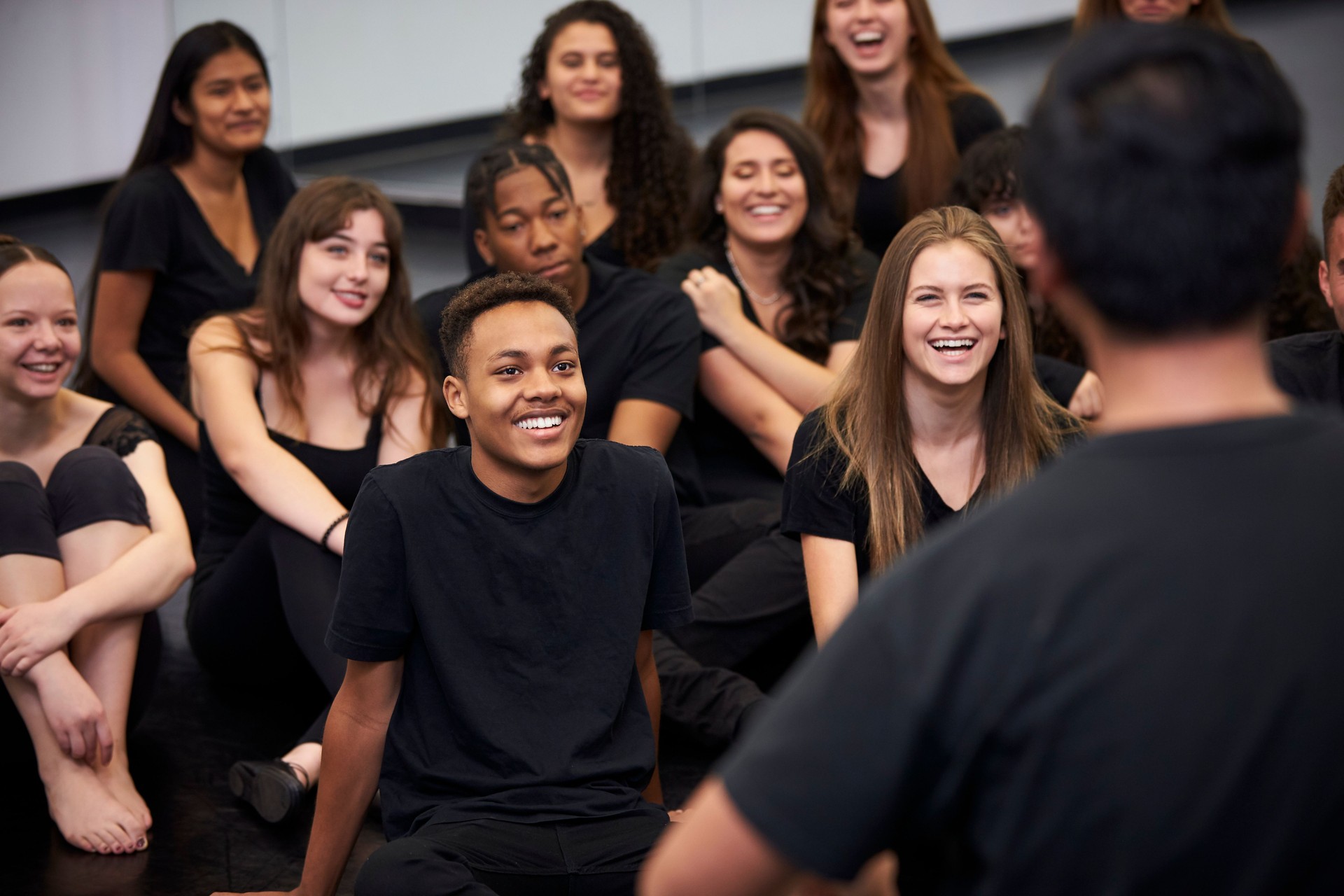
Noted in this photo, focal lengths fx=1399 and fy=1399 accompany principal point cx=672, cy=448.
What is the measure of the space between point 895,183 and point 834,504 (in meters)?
1.38

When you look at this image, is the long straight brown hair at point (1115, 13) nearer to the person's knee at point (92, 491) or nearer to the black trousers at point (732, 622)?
the black trousers at point (732, 622)

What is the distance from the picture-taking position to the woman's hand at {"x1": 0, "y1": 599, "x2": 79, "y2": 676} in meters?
→ 1.96

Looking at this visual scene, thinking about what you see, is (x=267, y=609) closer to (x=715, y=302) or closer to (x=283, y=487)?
(x=283, y=487)

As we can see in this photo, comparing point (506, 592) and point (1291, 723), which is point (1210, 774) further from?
point (506, 592)

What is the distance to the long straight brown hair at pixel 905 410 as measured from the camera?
1.92 meters

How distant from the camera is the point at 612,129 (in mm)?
3246

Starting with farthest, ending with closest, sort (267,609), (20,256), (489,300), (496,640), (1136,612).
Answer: (267,609) → (20,256) → (489,300) → (496,640) → (1136,612)

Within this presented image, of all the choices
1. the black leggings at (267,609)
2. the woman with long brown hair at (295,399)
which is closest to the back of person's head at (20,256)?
the woman with long brown hair at (295,399)

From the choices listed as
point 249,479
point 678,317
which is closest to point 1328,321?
point 678,317

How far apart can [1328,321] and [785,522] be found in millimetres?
1420

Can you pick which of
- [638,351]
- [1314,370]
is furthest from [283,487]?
[1314,370]

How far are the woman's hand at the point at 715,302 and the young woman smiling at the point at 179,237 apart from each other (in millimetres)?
1081

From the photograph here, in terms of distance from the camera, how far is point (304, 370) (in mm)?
2508

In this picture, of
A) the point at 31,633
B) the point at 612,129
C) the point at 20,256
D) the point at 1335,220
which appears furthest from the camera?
the point at 612,129
